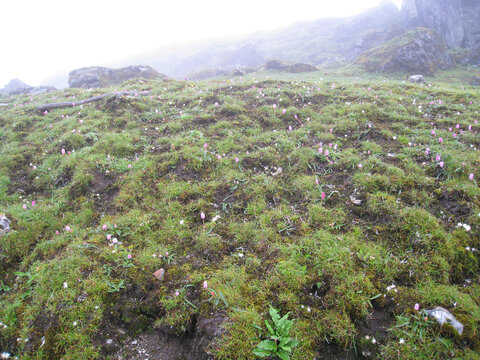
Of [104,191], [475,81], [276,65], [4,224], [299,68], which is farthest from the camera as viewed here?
[276,65]

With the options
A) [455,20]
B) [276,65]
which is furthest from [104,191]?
[455,20]

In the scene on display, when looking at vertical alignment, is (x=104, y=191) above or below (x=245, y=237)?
above

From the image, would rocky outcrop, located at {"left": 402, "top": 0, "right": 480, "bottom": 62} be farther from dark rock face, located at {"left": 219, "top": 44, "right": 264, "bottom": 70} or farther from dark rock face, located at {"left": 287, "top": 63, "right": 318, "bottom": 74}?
dark rock face, located at {"left": 219, "top": 44, "right": 264, "bottom": 70}

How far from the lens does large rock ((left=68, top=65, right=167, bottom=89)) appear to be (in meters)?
28.0

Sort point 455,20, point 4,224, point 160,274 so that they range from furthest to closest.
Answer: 1. point 455,20
2. point 4,224
3. point 160,274

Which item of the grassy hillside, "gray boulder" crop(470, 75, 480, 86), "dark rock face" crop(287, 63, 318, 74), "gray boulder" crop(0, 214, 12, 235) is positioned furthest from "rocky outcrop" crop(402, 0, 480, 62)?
"gray boulder" crop(0, 214, 12, 235)

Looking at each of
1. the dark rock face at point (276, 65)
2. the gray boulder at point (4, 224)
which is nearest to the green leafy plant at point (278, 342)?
the gray boulder at point (4, 224)

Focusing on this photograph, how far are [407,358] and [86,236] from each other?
628 cm

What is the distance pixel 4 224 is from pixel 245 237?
19.1 feet

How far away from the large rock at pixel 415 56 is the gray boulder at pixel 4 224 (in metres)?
33.5

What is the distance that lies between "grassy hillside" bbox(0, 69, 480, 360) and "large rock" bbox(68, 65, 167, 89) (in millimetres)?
21809

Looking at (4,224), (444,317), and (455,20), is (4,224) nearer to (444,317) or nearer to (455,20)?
(444,317)

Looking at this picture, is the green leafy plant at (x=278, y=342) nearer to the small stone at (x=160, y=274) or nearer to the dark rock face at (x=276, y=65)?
the small stone at (x=160, y=274)

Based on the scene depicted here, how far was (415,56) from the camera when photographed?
2689 cm
